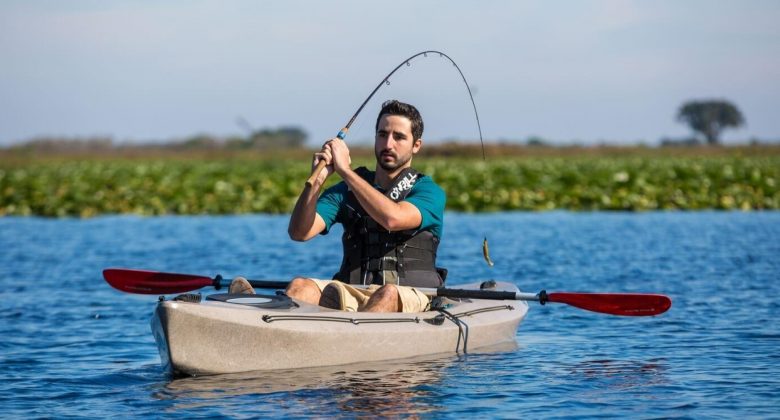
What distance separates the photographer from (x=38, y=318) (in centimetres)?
1076

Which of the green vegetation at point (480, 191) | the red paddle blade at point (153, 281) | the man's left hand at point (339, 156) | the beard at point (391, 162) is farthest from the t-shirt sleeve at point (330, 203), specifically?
the green vegetation at point (480, 191)

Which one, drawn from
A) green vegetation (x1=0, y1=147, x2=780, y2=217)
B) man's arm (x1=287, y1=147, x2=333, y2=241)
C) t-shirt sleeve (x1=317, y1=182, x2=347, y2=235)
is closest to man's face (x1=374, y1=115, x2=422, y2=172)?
t-shirt sleeve (x1=317, y1=182, x2=347, y2=235)

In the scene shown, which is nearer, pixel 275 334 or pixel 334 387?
pixel 334 387

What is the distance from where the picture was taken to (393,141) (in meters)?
7.64

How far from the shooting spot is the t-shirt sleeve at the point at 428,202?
758cm

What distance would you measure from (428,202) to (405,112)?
23.8 inches

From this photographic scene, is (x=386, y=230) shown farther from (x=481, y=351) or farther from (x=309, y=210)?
(x=481, y=351)

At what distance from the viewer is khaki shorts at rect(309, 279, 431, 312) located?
7.50m

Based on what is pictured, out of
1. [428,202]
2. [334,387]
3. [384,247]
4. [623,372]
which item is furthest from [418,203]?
[623,372]

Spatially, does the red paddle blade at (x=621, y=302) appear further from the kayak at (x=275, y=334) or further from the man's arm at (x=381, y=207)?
the man's arm at (x=381, y=207)

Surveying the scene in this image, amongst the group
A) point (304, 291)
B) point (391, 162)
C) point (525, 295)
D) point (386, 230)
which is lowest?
point (525, 295)

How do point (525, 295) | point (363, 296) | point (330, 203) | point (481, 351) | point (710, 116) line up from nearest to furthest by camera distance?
point (363, 296) → point (330, 203) → point (525, 295) → point (481, 351) → point (710, 116)

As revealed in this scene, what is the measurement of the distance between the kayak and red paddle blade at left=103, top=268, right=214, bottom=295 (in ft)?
4.55

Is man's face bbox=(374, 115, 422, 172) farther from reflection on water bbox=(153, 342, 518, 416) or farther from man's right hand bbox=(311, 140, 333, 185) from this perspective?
reflection on water bbox=(153, 342, 518, 416)
